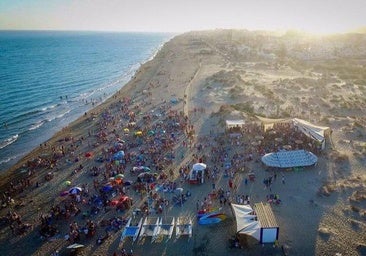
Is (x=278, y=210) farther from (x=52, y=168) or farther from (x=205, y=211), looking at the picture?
(x=52, y=168)

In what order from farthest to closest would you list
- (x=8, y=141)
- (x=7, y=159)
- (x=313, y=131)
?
(x=8, y=141), (x=7, y=159), (x=313, y=131)

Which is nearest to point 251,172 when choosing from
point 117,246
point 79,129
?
point 117,246

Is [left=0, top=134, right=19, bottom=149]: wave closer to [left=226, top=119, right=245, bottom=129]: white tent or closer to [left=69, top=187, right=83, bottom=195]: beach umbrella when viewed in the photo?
[left=69, top=187, right=83, bottom=195]: beach umbrella

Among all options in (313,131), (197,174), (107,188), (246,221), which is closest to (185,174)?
(197,174)

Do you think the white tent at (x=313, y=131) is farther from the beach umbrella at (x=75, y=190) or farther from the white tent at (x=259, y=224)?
the beach umbrella at (x=75, y=190)

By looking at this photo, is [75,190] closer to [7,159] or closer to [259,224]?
[259,224]

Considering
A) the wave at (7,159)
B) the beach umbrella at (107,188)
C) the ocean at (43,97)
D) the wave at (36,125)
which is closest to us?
the beach umbrella at (107,188)

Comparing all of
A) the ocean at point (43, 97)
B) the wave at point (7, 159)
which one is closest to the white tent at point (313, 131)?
the ocean at point (43, 97)
